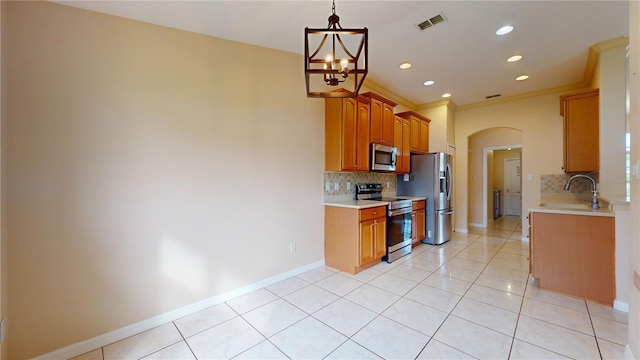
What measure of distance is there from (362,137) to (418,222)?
2000mm

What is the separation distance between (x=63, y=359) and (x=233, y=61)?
9.34 feet

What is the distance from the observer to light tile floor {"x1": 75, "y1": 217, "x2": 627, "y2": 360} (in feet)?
5.74

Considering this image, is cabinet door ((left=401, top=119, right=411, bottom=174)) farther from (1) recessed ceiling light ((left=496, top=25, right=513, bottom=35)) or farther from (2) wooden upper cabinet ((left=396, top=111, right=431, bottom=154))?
(1) recessed ceiling light ((left=496, top=25, right=513, bottom=35))

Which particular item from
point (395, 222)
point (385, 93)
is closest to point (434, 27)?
point (385, 93)

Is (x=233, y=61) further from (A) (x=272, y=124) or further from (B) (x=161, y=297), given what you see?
(B) (x=161, y=297)

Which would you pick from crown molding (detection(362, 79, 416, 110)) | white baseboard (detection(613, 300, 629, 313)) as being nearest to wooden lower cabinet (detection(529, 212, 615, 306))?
white baseboard (detection(613, 300, 629, 313))

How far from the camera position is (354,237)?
3.12 m

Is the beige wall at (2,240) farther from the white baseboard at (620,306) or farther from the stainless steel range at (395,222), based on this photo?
the white baseboard at (620,306)

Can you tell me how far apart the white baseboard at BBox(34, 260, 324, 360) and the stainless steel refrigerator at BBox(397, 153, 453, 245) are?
123 inches

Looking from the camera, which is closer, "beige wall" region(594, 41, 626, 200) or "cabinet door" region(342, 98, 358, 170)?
"beige wall" region(594, 41, 626, 200)

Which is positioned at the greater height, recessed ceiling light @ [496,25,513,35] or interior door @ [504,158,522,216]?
recessed ceiling light @ [496,25,513,35]

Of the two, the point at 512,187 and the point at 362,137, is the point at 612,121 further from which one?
the point at 512,187

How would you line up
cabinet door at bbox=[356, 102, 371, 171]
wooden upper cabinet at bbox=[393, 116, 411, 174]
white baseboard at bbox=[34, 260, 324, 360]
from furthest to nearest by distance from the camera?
wooden upper cabinet at bbox=[393, 116, 411, 174] → cabinet door at bbox=[356, 102, 371, 171] → white baseboard at bbox=[34, 260, 324, 360]

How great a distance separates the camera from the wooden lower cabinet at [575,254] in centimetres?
237
